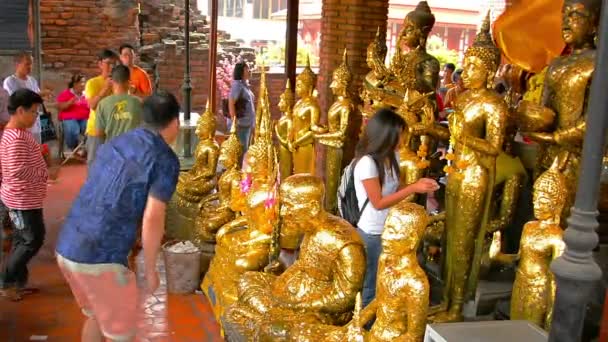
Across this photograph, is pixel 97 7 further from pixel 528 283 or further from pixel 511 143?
pixel 528 283

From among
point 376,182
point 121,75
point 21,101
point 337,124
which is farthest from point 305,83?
point 376,182

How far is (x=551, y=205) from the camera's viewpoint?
3109 mm

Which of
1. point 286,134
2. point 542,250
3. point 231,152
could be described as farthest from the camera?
point 286,134

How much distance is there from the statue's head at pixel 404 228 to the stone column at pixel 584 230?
88cm

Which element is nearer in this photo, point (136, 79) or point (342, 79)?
point (342, 79)

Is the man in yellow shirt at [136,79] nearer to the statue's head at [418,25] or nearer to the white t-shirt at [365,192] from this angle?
the statue's head at [418,25]

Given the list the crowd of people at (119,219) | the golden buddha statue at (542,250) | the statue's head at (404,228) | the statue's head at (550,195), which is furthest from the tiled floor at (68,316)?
the statue's head at (550,195)

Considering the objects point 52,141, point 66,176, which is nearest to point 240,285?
point 66,176

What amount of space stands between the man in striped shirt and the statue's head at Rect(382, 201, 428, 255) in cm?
288

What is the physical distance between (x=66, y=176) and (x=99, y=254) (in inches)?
238

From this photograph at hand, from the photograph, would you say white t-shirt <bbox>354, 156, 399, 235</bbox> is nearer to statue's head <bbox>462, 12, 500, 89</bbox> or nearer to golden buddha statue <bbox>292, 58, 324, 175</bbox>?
statue's head <bbox>462, 12, 500, 89</bbox>

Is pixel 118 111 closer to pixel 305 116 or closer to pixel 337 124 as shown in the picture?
pixel 305 116

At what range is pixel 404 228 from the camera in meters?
2.83

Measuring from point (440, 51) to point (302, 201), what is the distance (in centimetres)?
1611
